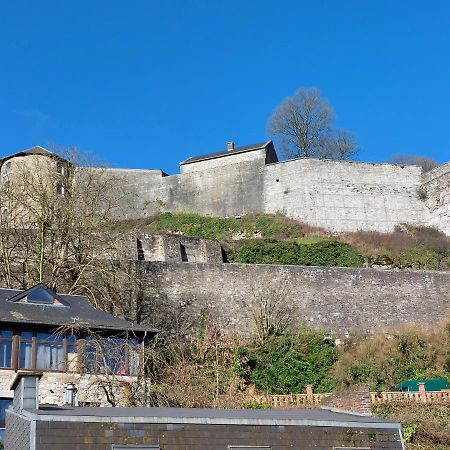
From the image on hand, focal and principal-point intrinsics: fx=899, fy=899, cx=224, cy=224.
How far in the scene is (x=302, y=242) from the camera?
34.5 metres

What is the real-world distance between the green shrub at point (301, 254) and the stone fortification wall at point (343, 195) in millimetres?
4075

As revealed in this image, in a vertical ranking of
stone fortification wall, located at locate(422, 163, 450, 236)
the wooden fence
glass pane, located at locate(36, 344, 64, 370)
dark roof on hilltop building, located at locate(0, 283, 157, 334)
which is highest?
stone fortification wall, located at locate(422, 163, 450, 236)

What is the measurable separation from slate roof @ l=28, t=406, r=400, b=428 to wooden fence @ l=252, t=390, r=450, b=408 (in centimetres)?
725

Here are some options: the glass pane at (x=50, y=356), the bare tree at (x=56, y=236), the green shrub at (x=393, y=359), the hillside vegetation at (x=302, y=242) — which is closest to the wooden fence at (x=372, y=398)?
the green shrub at (x=393, y=359)

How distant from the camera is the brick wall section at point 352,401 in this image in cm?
1650

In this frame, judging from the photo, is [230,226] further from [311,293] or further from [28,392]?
[28,392]

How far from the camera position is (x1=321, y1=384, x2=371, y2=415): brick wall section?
1650 cm

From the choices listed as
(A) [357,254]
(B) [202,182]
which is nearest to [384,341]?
(A) [357,254]

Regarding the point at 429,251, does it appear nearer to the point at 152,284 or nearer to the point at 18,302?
the point at 152,284

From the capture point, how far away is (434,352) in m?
26.4

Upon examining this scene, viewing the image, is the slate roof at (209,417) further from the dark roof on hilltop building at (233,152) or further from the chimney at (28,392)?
the dark roof on hilltop building at (233,152)

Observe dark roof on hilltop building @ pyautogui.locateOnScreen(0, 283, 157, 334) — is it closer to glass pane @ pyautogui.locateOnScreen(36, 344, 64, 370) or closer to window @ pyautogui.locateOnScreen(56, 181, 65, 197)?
glass pane @ pyautogui.locateOnScreen(36, 344, 64, 370)

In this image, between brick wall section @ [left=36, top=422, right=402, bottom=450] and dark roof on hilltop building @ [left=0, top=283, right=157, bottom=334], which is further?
dark roof on hilltop building @ [left=0, top=283, right=157, bottom=334]

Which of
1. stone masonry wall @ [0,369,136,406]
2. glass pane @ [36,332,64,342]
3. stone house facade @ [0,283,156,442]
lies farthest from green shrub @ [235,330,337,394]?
glass pane @ [36,332,64,342]
